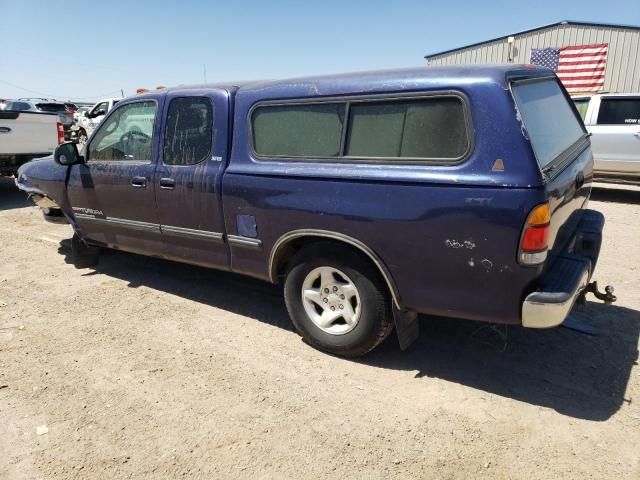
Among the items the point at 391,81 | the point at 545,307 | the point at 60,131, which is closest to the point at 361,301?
the point at 545,307

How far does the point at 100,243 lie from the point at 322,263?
9.25ft

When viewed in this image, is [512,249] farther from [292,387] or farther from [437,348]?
[292,387]

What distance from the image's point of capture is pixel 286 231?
3.44 metres

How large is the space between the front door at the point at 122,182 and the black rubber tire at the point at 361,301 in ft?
5.06

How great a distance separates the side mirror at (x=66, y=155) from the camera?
4.71 m

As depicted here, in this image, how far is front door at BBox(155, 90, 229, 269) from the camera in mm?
3779

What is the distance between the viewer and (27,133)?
925 centimetres

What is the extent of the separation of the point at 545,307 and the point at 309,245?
1558mm

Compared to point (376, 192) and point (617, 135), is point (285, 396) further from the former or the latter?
point (617, 135)

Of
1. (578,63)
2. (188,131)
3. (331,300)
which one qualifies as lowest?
(331,300)

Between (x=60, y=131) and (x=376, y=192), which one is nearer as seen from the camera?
(x=376, y=192)

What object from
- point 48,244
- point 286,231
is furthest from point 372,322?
point 48,244

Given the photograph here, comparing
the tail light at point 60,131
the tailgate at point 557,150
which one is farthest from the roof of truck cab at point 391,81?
the tail light at point 60,131

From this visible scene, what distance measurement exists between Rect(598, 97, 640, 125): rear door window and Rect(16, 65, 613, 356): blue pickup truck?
19.9ft
